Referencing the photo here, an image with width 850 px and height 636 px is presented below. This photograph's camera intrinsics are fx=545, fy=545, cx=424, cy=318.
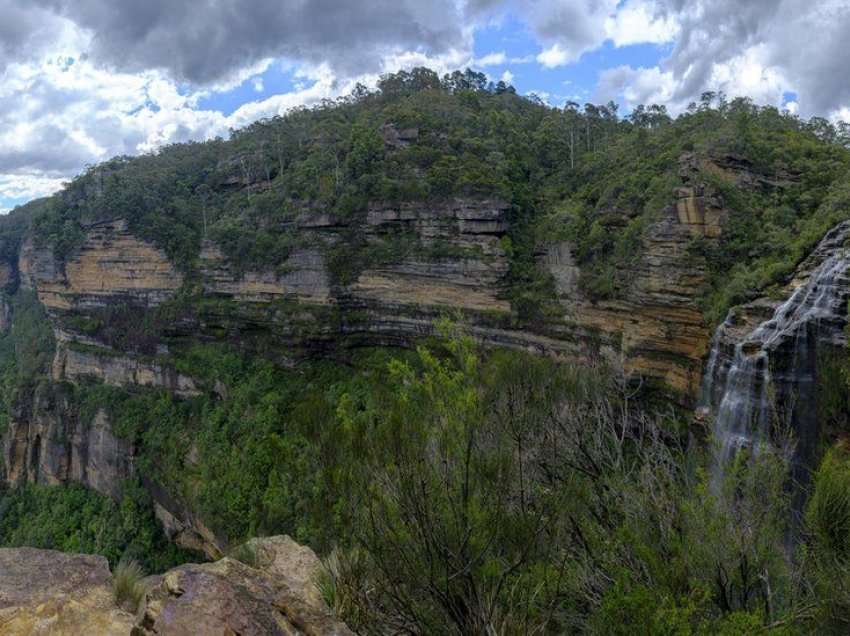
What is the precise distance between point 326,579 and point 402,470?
4.94 ft

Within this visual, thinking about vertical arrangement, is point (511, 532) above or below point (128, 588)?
above

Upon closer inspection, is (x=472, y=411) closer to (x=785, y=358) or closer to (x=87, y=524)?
(x=785, y=358)

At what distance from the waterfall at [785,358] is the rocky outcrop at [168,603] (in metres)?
8.86

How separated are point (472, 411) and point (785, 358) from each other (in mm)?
9557

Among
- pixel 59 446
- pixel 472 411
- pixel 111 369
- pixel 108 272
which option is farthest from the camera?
pixel 108 272

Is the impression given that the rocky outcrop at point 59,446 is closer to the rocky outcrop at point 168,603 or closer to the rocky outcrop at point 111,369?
the rocky outcrop at point 111,369


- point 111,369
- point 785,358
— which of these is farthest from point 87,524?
point 785,358

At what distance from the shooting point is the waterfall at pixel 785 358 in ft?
34.8

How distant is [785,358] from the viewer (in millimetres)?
11148

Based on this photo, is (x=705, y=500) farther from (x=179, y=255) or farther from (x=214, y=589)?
(x=179, y=255)

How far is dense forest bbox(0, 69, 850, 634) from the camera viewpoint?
4.54 meters

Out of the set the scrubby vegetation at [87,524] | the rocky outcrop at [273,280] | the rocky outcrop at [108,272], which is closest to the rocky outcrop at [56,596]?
the scrubby vegetation at [87,524]

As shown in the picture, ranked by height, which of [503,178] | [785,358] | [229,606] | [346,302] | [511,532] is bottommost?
[229,606]

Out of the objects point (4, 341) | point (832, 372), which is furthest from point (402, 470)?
point (4, 341)
